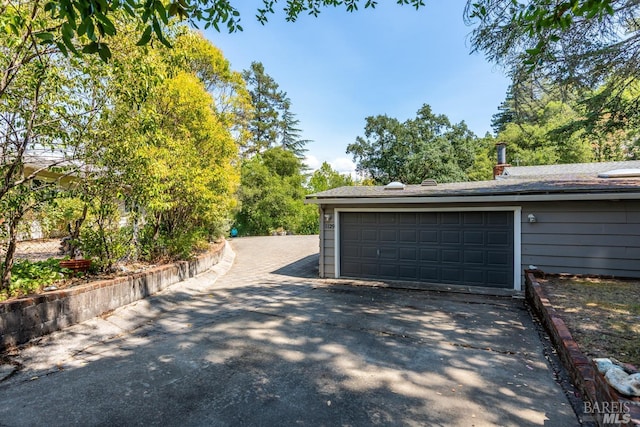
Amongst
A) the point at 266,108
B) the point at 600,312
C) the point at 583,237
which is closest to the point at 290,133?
the point at 266,108

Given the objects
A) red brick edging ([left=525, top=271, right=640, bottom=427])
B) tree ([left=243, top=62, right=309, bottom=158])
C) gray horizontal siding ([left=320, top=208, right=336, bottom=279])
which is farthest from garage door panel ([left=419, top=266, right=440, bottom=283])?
tree ([left=243, top=62, right=309, bottom=158])

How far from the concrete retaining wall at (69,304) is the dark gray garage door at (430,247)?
15.2ft

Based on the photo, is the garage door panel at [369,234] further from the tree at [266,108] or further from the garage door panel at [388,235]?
the tree at [266,108]

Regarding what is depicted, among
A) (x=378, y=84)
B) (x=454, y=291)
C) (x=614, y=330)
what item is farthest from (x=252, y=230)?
(x=614, y=330)

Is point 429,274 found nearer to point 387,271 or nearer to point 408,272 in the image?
point 408,272

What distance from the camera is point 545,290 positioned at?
5.42 m

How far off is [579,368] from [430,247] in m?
4.78

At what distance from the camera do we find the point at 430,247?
759 cm

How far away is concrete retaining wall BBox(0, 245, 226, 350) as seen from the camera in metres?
3.87

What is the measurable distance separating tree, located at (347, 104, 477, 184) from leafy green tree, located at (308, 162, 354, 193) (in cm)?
236

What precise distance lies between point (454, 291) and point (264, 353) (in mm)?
4665

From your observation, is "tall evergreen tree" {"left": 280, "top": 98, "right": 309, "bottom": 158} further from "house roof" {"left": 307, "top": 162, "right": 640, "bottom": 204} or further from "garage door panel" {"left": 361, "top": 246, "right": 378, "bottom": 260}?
"garage door panel" {"left": 361, "top": 246, "right": 378, "bottom": 260}

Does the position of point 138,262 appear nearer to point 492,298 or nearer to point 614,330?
point 492,298

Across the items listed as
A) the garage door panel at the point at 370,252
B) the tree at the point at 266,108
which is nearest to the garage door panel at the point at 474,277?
the garage door panel at the point at 370,252
